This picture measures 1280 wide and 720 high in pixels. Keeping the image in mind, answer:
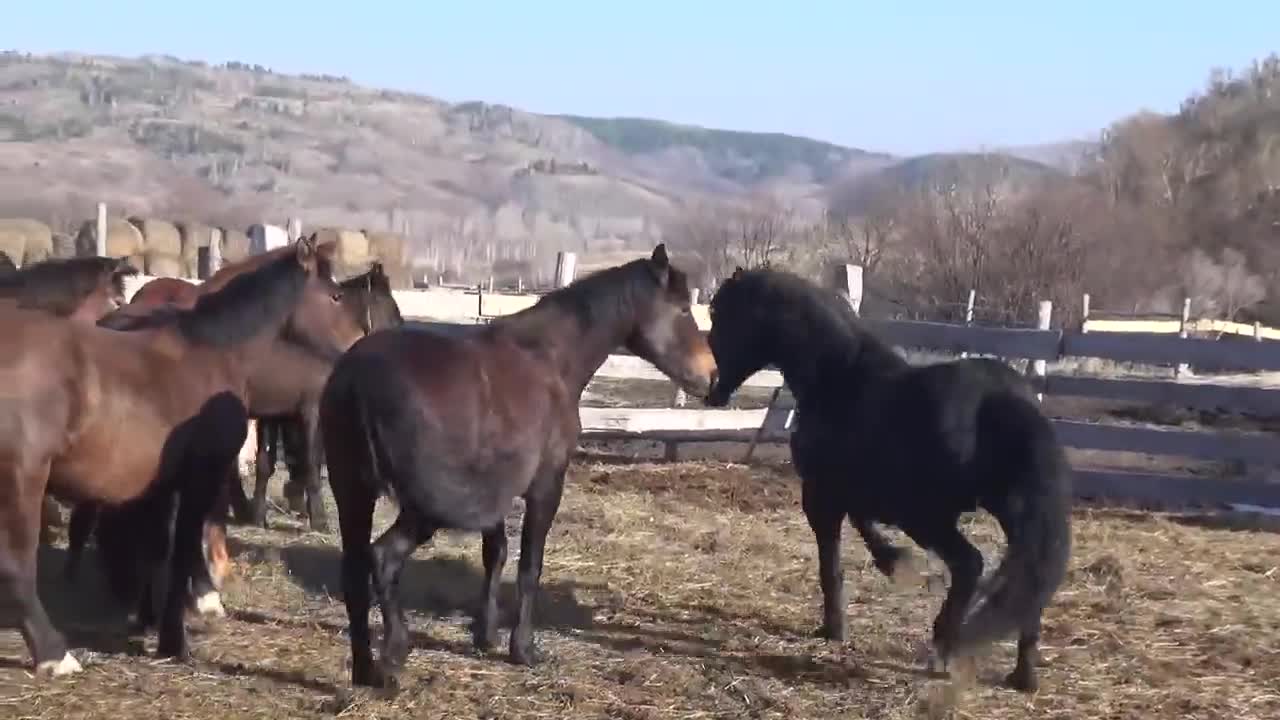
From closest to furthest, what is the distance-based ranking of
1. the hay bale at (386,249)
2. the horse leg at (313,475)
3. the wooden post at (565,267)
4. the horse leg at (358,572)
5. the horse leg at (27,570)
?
the horse leg at (27,570) < the horse leg at (358,572) < the horse leg at (313,475) < the wooden post at (565,267) < the hay bale at (386,249)

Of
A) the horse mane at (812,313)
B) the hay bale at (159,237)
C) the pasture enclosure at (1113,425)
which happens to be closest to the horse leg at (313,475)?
the pasture enclosure at (1113,425)

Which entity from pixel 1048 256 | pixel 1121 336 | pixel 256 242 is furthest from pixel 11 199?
pixel 1121 336

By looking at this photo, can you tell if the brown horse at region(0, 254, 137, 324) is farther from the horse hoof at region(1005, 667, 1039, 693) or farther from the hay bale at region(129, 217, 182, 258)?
the hay bale at region(129, 217, 182, 258)

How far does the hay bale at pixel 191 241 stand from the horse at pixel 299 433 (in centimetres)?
1800

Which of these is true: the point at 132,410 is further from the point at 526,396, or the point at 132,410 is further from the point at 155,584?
the point at 526,396

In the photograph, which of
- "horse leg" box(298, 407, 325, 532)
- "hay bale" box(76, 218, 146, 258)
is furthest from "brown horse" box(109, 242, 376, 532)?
"hay bale" box(76, 218, 146, 258)

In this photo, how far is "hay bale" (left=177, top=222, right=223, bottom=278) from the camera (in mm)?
26219

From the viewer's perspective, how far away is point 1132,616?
6.09 m

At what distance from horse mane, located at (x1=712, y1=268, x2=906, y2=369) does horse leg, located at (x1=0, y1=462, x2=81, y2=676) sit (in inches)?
112

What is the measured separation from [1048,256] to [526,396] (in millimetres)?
22283

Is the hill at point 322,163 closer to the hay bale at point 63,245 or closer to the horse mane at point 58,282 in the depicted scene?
the hay bale at point 63,245

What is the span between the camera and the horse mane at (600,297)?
555 cm

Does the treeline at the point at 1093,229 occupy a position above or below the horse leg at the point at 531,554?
above

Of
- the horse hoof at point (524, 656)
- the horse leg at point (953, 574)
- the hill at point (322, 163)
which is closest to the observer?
the horse leg at point (953, 574)
